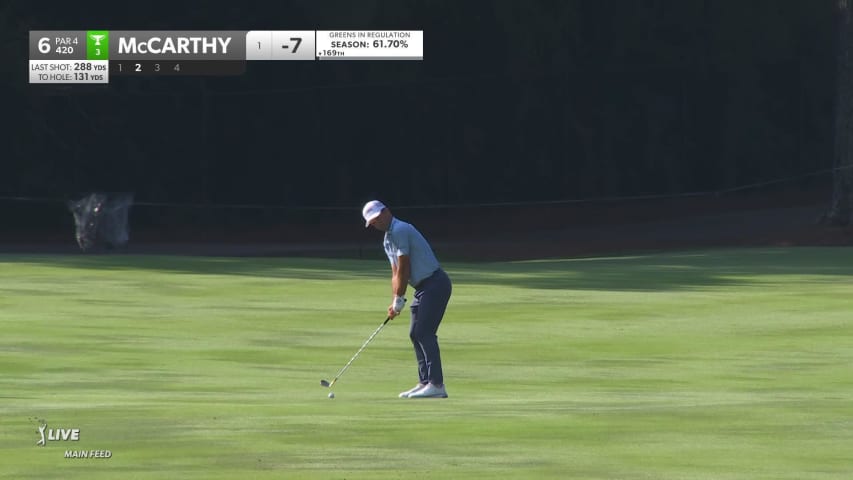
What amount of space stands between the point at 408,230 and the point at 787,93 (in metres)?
45.5

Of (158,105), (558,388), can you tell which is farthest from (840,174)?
(558,388)

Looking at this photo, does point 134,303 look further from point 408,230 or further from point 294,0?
point 294,0

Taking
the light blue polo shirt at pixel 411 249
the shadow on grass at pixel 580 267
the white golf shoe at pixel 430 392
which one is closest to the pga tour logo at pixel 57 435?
the light blue polo shirt at pixel 411 249

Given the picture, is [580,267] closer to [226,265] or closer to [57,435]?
[226,265]

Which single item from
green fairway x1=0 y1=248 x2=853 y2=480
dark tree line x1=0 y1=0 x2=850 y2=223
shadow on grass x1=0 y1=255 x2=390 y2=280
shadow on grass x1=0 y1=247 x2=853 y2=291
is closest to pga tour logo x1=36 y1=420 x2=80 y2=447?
green fairway x1=0 y1=248 x2=853 y2=480

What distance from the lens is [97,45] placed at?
47438 mm

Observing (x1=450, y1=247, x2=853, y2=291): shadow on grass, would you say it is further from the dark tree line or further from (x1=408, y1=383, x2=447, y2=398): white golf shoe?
(x1=408, y1=383, x2=447, y2=398): white golf shoe

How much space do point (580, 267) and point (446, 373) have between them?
20540 millimetres

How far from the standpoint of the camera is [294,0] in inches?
2039

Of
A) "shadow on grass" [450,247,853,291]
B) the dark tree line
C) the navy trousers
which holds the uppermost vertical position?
the dark tree line

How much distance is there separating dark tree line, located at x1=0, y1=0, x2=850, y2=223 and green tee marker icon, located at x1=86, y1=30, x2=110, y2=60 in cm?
204

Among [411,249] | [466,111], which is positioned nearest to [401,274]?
[411,249]

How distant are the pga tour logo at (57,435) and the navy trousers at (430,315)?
4.19m
